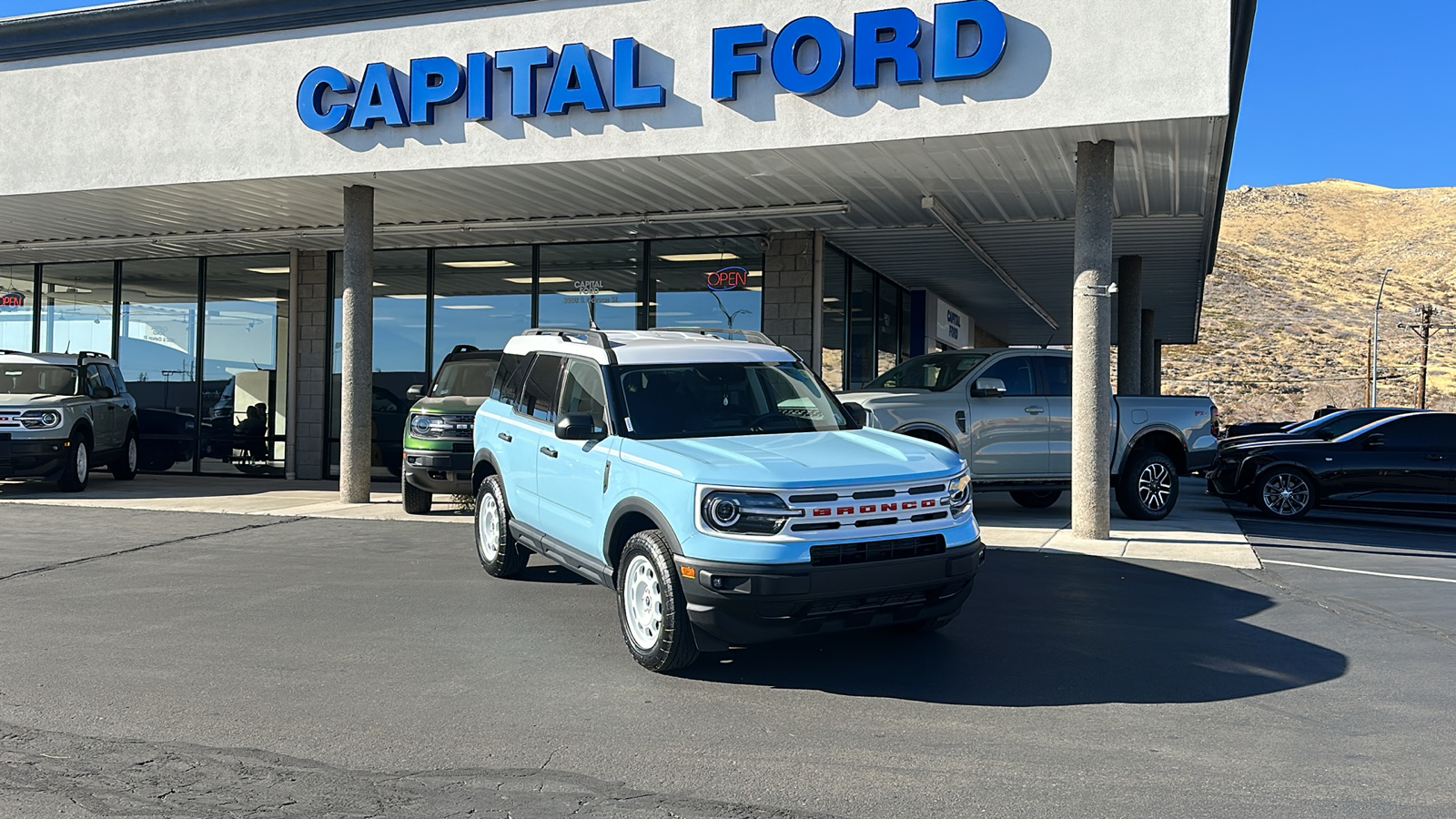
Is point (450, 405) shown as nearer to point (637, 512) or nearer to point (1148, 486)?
point (637, 512)

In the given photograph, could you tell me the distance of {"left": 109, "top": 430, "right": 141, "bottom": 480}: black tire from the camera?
1861cm

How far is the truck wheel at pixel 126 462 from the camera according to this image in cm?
1861

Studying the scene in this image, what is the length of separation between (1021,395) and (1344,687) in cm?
766

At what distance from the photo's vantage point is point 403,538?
11.8 meters

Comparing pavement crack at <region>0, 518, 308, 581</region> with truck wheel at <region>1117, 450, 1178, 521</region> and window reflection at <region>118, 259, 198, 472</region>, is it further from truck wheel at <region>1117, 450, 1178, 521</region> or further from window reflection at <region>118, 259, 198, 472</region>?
truck wheel at <region>1117, 450, 1178, 521</region>

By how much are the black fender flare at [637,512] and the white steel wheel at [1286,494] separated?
1121 cm

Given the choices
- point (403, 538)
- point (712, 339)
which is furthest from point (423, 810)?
point (403, 538)

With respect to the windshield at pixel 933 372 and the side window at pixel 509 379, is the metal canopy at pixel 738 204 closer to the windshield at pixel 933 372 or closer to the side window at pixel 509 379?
the windshield at pixel 933 372

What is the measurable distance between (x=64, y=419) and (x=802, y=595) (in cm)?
1423

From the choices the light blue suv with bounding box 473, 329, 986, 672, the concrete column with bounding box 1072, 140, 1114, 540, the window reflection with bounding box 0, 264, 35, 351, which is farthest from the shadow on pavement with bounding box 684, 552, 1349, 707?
the window reflection with bounding box 0, 264, 35, 351

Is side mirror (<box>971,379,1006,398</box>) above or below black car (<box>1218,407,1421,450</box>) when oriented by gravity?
above

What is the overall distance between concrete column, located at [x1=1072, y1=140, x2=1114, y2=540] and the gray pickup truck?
155 centimetres

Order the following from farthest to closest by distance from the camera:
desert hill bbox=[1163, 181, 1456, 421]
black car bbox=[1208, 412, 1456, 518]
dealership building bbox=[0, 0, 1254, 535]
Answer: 1. desert hill bbox=[1163, 181, 1456, 421]
2. black car bbox=[1208, 412, 1456, 518]
3. dealership building bbox=[0, 0, 1254, 535]

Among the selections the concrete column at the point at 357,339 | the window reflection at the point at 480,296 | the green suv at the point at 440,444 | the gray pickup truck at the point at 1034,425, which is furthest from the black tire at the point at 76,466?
the gray pickup truck at the point at 1034,425
